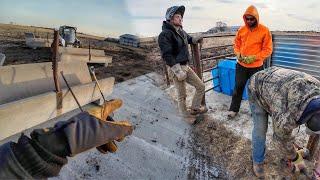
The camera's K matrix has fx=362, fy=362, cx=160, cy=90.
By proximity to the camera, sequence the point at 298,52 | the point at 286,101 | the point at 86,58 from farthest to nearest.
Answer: the point at 86,58
the point at 298,52
the point at 286,101

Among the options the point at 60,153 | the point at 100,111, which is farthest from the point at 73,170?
the point at 60,153

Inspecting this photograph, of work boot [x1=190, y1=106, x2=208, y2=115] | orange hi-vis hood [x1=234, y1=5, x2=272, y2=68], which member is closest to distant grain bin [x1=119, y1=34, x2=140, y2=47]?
work boot [x1=190, y1=106, x2=208, y2=115]

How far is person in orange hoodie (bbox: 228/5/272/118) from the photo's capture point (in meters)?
5.42

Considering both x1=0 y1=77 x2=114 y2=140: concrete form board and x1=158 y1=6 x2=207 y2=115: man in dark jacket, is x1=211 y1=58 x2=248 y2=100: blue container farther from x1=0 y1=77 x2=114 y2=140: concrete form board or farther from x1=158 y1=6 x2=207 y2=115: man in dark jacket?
Result: x1=0 y1=77 x2=114 y2=140: concrete form board

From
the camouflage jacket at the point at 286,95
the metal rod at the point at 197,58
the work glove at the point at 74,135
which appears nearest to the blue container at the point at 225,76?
the metal rod at the point at 197,58

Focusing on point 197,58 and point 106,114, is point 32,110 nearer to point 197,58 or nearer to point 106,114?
point 106,114

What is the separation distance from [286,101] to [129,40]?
1446 cm

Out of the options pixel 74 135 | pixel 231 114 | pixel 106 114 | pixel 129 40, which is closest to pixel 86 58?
pixel 231 114

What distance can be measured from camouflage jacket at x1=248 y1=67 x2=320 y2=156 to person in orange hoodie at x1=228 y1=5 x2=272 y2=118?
6.42ft

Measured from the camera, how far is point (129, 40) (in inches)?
677

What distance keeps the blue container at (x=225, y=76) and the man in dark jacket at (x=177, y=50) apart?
125 cm

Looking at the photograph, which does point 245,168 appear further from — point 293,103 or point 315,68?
point 315,68

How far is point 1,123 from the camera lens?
3336 millimetres

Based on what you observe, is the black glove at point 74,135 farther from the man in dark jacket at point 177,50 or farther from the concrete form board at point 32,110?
the man in dark jacket at point 177,50
